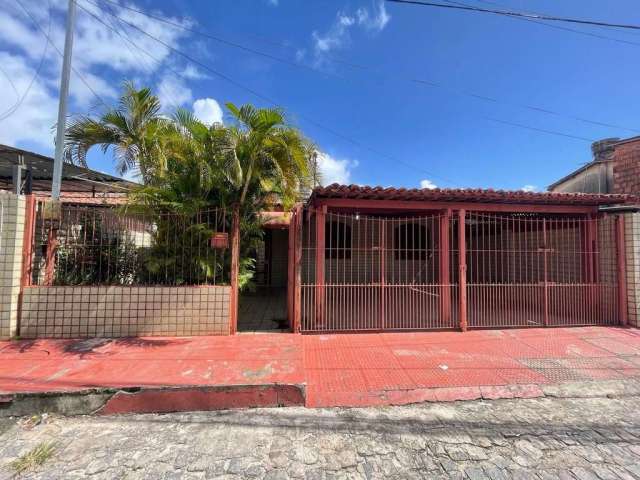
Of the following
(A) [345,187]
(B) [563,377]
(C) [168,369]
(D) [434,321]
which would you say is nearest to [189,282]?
(C) [168,369]

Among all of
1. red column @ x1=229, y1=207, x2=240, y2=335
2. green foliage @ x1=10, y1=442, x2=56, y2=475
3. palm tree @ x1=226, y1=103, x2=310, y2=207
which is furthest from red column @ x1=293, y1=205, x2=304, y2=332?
green foliage @ x1=10, y1=442, x2=56, y2=475

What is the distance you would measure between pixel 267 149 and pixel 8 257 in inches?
177

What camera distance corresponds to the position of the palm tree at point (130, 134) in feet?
17.6

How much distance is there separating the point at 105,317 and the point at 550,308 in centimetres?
903

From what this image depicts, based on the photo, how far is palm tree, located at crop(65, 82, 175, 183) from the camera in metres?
5.36

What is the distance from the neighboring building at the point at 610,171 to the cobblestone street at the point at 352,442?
8.95 metres

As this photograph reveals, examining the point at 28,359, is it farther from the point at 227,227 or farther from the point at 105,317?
the point at 227,227

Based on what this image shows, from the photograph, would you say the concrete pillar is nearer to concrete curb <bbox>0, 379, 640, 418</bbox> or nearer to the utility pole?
the utility pole

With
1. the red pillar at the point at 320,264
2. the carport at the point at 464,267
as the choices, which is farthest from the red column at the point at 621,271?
the red pillar at the point at 320,264

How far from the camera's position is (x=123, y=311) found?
5.23 m

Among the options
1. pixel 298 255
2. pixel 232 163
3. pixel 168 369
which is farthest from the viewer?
pixel 298 255

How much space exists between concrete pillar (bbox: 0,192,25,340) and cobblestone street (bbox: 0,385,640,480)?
2.60 meters

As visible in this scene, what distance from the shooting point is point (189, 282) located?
5543 millimetres

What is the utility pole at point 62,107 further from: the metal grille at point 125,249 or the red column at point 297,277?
the red column at point 297,277
